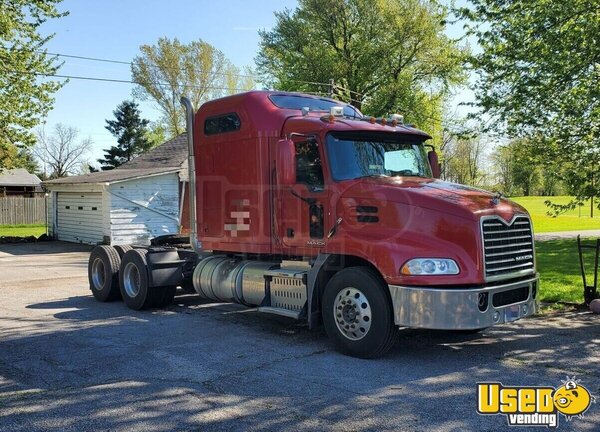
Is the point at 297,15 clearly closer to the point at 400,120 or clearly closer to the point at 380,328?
the point at 400,120

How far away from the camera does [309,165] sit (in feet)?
23.4

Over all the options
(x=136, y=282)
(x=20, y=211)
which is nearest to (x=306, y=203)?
(x=136, y=282)

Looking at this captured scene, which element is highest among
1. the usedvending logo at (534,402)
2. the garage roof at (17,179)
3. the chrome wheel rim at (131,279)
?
the garage roof at (17,179)

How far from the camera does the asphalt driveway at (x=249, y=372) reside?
4605 mm

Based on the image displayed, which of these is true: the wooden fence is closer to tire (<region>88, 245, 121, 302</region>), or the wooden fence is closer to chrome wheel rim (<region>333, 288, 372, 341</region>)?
tire (<region>88, 245, 121, 302</region>)

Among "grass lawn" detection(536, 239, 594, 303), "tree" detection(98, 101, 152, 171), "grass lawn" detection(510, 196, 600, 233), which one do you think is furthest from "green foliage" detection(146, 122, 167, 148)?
"grass lawn" detection(536, 239, 594, 303)

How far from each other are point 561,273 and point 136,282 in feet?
32.3

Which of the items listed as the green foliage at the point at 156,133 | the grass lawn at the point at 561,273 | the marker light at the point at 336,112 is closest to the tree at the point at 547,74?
the grass lawn at the point at 561,273

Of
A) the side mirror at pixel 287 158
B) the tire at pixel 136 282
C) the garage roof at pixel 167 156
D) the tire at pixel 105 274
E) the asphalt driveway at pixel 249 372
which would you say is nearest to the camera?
the asphalt driveway at pixel 249 372

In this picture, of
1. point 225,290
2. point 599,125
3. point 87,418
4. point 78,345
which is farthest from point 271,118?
point 599,125

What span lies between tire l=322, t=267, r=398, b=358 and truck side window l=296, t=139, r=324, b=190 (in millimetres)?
1242

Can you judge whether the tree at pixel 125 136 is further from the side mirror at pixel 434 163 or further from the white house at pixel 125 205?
the side mirror at pixel 434 163

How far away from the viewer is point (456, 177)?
79000 mm

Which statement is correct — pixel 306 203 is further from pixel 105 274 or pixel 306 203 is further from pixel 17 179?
pixel 17 179
